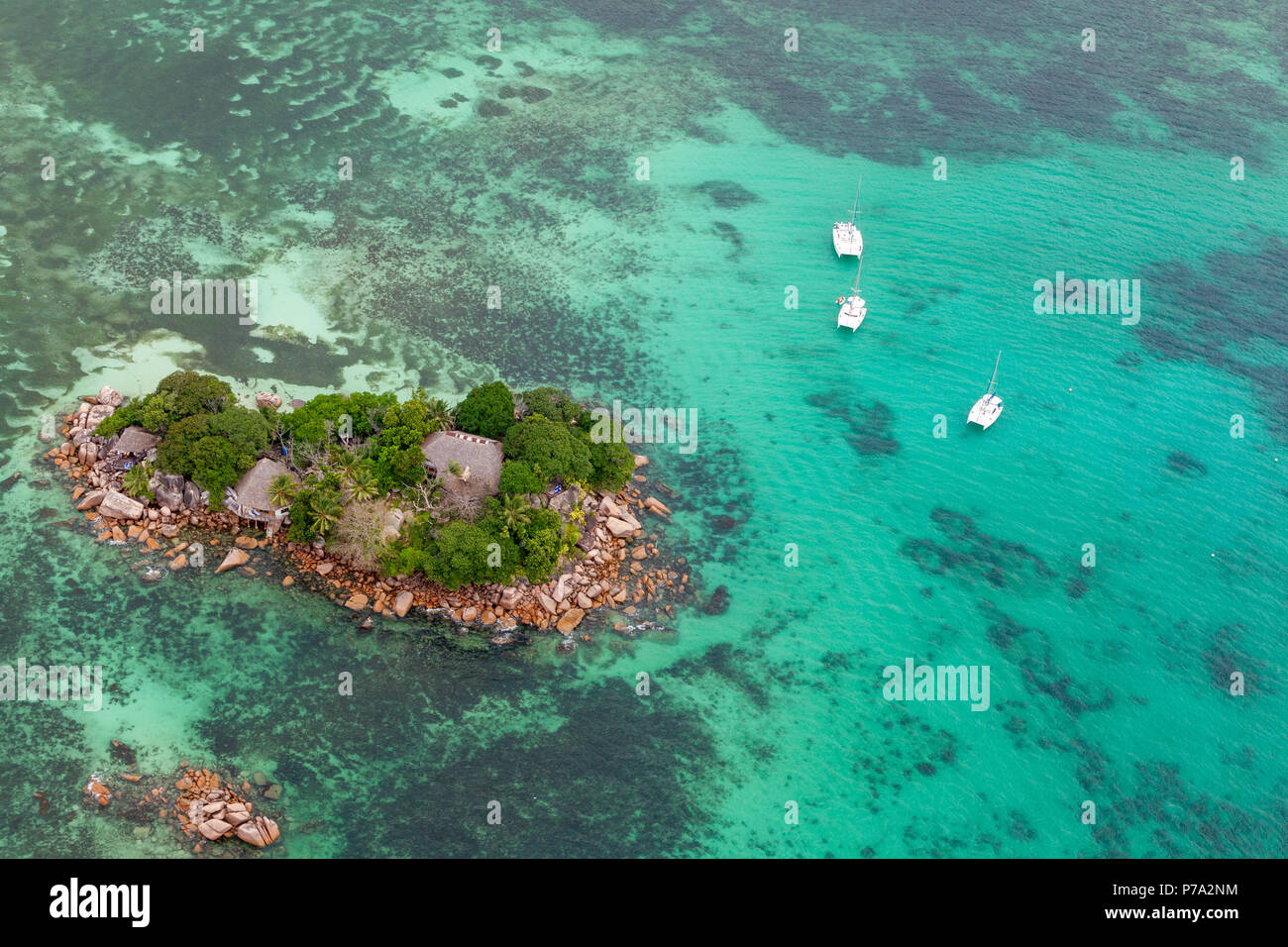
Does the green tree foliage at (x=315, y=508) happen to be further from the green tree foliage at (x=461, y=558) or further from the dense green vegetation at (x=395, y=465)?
the green tree foliage at (x=461, y=558)

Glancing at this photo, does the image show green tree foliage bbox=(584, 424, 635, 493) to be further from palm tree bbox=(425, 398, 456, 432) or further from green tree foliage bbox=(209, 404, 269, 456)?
green tree foliage bbox=(209, 404, 269, 456)

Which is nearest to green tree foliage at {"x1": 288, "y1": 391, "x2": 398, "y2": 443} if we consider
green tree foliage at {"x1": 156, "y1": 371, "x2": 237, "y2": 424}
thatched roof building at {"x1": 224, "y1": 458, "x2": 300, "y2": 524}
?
thatched roof building at {"x1": 224, "y1": 458, "x2": 300, "y2": 524}

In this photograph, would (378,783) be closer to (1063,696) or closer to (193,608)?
(193,608)

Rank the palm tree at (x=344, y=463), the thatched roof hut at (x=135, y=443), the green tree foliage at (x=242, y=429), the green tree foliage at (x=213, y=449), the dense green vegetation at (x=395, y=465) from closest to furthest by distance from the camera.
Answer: the dense green vegetation at (x=395, y=465)
the green tree foliage at (x=213, y=449)
the palm tree at (x=344, y=463)
the green tree foliage at (x=242, y=429)
the thatched roof hut at (x=135, y=443)

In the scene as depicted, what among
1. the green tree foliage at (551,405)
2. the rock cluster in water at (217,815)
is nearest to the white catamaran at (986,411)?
the green tree foliage at (551,405)

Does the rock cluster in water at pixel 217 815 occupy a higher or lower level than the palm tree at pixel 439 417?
lower

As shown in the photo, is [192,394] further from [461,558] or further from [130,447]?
[461,558]

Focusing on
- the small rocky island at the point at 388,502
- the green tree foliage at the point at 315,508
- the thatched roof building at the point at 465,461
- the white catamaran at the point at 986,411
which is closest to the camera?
the small rocky island at the point at 388,502
